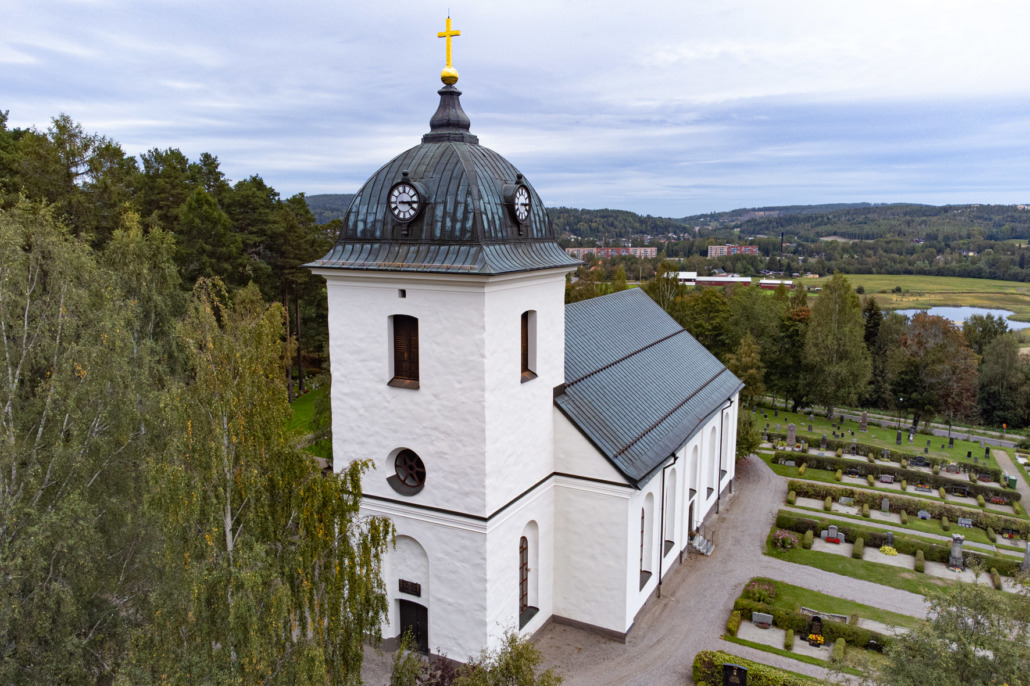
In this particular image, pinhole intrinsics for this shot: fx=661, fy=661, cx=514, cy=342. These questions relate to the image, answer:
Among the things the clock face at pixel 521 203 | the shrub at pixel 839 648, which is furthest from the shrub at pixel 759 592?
the clock face at pixel 521 203

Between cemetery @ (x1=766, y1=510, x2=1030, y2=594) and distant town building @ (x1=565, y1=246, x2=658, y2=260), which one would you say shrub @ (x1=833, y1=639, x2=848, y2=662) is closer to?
cemetery @ (x1=766, y1=510, x2=1030, y2=594)

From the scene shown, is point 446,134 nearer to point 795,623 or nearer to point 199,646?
point 199,646

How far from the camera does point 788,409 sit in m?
53.4

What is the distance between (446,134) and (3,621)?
14199 mm

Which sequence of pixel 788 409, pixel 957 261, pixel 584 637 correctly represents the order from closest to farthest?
1. pixel 584 637
2. pixel 788 409
3. pixel 957 261

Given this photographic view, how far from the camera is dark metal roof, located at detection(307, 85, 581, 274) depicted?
15.4 metres

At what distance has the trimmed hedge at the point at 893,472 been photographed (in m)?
33.2

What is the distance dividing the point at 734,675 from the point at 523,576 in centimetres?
603

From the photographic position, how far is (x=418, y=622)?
58.4 ft

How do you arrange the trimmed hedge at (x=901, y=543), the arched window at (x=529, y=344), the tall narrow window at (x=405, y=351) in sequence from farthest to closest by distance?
the trimmed hedge at (x=901, y=543) < the arched window at (x=529, y=344) < the tall narrow window at (x=405, y=351)

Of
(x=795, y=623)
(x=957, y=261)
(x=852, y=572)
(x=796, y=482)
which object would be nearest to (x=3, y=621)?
(x=795, y=623)

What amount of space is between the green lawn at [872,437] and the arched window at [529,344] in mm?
29458

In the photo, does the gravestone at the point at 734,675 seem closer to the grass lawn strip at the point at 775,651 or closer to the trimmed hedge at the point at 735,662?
the trimmed hedge at the point at 735,662

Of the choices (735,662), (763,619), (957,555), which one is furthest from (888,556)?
(735,662)
